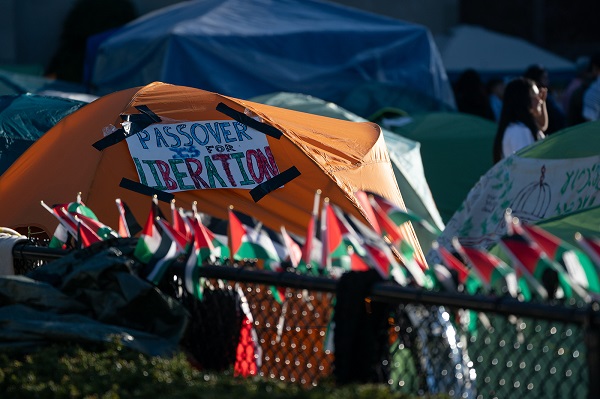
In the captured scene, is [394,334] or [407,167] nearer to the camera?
[394,334]

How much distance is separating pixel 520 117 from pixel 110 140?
3.06 meters

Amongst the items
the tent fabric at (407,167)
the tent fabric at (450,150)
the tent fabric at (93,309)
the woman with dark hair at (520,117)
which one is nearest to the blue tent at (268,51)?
the tent fabric at (450,150)

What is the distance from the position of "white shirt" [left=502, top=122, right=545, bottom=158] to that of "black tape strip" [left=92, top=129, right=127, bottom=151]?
289cm

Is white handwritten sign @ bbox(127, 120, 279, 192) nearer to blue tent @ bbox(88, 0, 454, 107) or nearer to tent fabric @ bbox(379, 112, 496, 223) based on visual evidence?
tent fabric @ bbox(379, 112, 496, 223)

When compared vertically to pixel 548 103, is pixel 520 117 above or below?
above

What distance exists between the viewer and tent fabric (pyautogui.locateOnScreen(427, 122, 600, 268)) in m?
6.14

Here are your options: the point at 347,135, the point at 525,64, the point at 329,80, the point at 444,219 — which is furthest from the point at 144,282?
the point at 525,64

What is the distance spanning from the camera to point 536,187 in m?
6.41

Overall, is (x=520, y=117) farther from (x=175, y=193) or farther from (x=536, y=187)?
(x=175, y=193)

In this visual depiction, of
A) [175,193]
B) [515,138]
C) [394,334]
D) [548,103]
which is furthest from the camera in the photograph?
[548,103]

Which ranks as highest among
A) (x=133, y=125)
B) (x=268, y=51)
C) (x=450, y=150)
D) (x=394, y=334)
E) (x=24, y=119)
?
(x=394, y=334)

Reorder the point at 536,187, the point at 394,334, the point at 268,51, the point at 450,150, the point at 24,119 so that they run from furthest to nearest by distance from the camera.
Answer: the point at 268,51 < the point at 450,150 < the point at 24,119 < the point at 536,187 < the point at 394,334

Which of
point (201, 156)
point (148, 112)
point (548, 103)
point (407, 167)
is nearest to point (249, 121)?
point (201, 156)

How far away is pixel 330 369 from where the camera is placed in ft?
10.6
